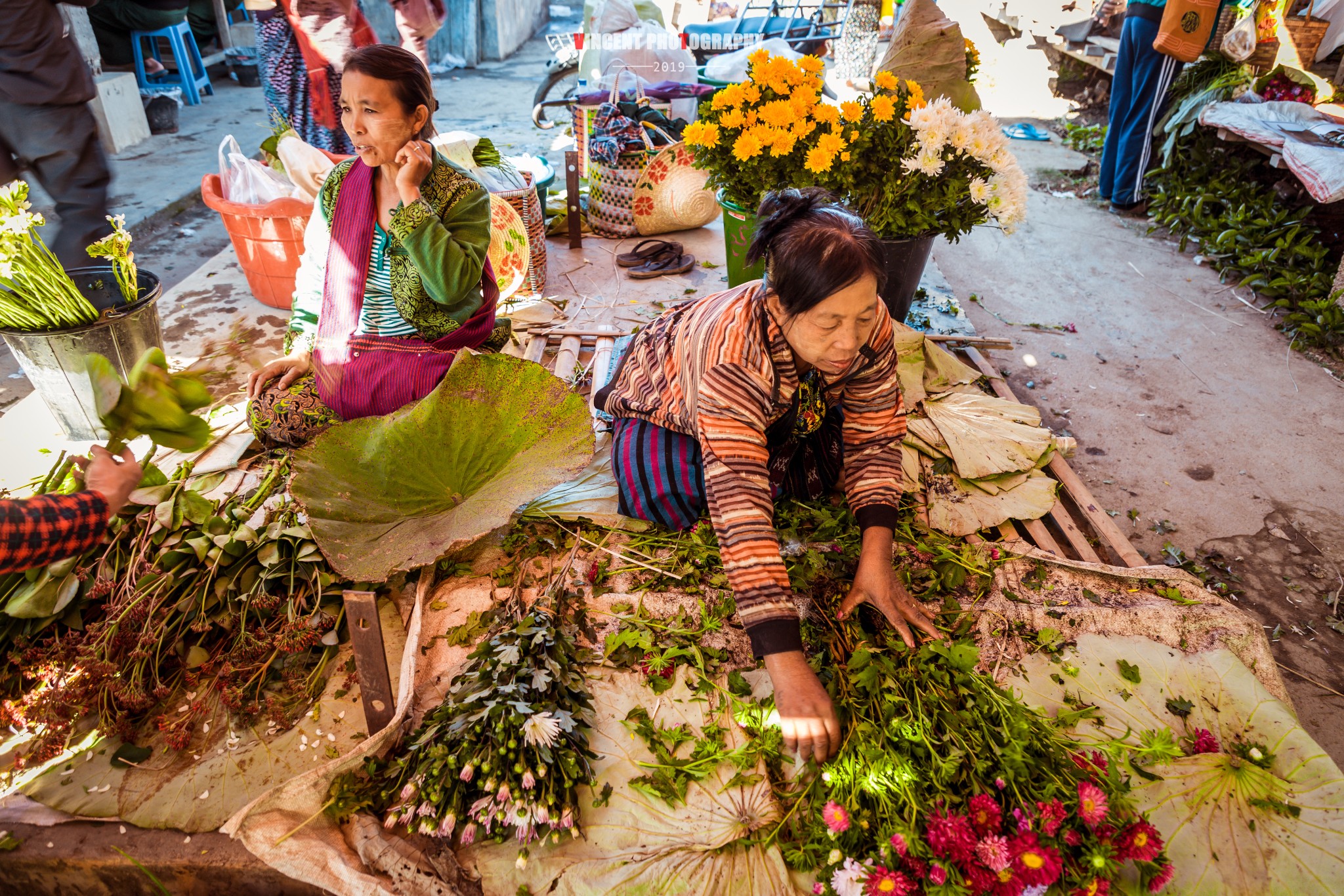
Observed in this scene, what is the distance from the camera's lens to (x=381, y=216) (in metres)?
2.10

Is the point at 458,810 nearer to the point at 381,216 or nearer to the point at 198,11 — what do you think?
the point at 381,216

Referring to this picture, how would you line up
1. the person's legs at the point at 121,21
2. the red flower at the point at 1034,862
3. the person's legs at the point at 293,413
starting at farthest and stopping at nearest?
the person's legs at the point at 121,21
the person's legs at the point at 293,413
the red flower at the point at 1034,862

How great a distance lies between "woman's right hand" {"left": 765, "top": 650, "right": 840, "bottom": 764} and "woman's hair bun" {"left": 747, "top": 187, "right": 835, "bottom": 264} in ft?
→ 2.66

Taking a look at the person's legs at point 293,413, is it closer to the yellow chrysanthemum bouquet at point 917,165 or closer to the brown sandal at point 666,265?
the yellow chrysanthemum bouquet at point 917,165

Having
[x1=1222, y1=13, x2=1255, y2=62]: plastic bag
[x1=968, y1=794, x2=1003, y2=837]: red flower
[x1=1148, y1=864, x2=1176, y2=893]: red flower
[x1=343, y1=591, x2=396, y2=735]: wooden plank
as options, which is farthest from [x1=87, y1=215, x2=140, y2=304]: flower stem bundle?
[x1=1222, y1=13, x2=1255, y2=62]: plastic bag

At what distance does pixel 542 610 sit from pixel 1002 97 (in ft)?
27.0

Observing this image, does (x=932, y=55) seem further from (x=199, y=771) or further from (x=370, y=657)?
(x=199, y=771)

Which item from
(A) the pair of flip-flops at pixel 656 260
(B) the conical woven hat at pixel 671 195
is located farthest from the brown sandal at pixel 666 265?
(B) the conical woven hat at pixel 671 195

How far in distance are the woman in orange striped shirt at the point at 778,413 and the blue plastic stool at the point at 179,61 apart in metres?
6.52

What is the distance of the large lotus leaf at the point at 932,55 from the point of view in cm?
277

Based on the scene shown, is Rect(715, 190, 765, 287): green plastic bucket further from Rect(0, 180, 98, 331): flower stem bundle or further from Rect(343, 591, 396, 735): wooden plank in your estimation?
Rect(0, 180, 98, 331): flower stem bundle

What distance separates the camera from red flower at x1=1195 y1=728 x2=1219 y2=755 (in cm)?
146

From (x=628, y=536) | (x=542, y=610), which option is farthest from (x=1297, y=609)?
(x=542, y=610)

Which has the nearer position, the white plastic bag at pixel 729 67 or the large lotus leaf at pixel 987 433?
the large lotus leaf at pixel 987 433
